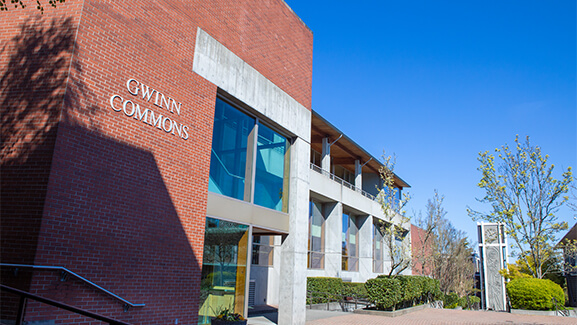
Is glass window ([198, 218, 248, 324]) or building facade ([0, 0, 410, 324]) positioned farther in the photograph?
glass window ([198, 218, 248, 324])

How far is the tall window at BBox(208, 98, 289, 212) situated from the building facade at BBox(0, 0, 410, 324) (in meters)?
0.05

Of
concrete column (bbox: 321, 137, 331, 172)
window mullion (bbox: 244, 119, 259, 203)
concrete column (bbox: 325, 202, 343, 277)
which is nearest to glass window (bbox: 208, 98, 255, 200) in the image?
window mullion (bbox: 244, 119, 259, 203)

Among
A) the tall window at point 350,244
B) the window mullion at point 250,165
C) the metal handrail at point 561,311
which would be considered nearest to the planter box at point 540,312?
the metal handrail at point 561,311

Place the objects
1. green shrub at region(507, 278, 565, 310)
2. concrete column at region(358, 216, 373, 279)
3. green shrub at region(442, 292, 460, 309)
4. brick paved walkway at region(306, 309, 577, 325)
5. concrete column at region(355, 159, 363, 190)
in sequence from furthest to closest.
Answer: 1. concrete column at region(355, 159, 363, 190)
2. concrete column at region(358, 216, 373, 279)
3. green shrub at region(442, 292, 460, 309)
4. green shrub at region(507, 278, 565, 310)
5. brick paved walkway at region(306, 309, 577, 325)

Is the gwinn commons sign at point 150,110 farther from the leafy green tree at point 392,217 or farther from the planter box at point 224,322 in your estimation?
the leafy green tree at point 392,217

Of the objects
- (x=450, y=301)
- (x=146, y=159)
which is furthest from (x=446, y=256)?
(x=146, y=159)

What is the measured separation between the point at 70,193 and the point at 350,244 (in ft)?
84.5

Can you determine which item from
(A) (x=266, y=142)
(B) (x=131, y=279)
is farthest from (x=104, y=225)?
(A) (x=266, y=142)

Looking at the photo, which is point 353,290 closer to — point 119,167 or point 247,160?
point 247,160

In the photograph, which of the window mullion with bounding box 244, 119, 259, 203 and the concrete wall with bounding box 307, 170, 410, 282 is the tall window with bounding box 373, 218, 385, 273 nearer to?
the concrete wall with bounding box 307, 170, 410, 282

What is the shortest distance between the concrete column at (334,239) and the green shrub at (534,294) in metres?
10.4

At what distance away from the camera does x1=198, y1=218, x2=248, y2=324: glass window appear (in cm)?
1077

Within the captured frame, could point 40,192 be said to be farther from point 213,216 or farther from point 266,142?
point 266,142

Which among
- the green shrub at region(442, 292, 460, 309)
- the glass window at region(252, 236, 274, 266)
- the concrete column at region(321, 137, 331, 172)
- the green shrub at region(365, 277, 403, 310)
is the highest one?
the concrete column at region(321, 137, 331, 172)
